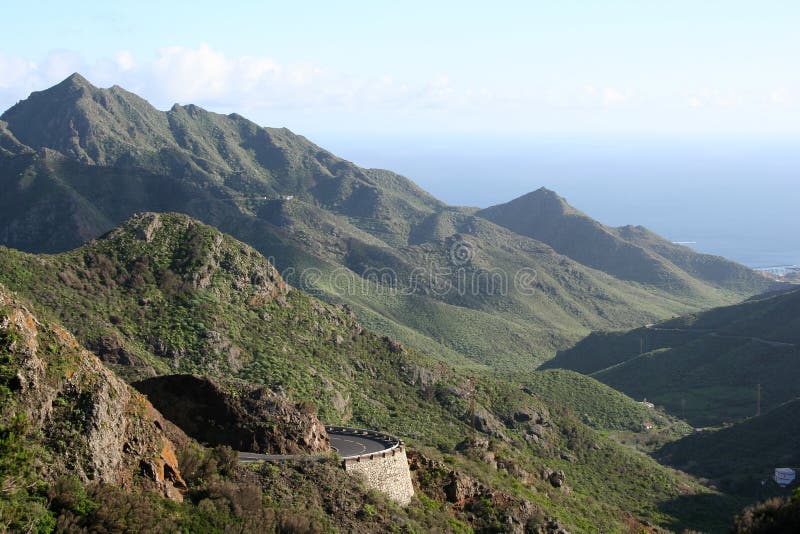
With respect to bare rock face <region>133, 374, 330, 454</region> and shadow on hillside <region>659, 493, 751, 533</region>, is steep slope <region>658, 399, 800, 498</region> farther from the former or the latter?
bare rock face <region>133, 374, 330, 454</region>

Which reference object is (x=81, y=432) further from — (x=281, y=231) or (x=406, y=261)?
(x=406, y=261)

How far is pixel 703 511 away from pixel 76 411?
150 feet

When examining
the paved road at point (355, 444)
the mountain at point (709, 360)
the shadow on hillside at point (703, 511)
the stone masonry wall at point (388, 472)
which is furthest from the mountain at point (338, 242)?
the stone masonry wall at point (388, 472)

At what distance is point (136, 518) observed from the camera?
904 inches

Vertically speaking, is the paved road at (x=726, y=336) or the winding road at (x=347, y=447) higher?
the paved road at (x=726, y=336)

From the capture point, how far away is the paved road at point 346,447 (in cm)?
3103

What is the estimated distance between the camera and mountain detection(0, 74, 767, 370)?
118500 millimetres

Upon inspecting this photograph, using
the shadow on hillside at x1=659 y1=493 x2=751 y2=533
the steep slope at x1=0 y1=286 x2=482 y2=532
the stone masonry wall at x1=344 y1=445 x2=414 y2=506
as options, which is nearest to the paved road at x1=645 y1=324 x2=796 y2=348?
the shadow on hillside at x1=659 y1=493 x2=751 y2=533

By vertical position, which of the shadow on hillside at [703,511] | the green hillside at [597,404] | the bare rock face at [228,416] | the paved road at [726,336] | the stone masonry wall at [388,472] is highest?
the paved road at [726,336]

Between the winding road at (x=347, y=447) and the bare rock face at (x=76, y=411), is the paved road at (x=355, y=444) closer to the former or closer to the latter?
the winding road at (x=347, y=447)

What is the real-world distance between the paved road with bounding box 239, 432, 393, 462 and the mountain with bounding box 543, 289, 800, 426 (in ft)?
187

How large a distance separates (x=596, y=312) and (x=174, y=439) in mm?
132920

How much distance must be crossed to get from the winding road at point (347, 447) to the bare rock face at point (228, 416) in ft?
2.66

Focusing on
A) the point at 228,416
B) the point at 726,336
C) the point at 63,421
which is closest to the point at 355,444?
the point at 228,416
